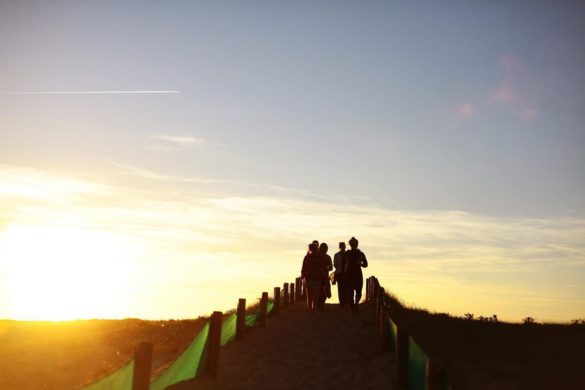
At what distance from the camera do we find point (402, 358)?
1214 centimetres

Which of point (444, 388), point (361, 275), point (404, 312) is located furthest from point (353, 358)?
point (404, 312)

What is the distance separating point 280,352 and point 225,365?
2.13m

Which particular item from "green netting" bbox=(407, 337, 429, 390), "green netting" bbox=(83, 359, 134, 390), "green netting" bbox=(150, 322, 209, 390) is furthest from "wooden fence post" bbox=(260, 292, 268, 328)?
"green netting" bbox=(83, 359, 134, 390)

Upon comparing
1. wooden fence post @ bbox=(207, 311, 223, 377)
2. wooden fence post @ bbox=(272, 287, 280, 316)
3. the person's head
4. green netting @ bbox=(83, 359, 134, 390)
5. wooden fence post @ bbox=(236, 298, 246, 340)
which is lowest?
green netting @ bbox=(83, 359, 134, 390)

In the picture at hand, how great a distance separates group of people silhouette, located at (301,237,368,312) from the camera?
2009cm

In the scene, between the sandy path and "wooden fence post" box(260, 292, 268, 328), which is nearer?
the sandy path

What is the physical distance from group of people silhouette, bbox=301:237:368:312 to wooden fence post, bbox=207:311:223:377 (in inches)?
307

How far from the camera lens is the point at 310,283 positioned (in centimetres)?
2128

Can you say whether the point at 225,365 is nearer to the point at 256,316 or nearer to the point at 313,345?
the point at 313,345

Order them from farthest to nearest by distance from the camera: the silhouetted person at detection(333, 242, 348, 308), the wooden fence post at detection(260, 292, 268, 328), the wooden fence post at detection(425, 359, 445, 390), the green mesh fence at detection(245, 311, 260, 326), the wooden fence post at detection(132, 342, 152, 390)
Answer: the silhouetted person at detection(333, 242, 348, 308), the wooden fence post at detection(260, 292, 268, 328), the green mesh fence at detection(245, 311, 260, 326), the wooden fence post at detection(132, 342, 152, 390), the wooden fence post at detection(425, 359, 445, 390)

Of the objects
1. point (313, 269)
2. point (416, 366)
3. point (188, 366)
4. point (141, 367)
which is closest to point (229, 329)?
point (313, 269)

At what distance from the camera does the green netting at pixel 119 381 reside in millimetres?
8742

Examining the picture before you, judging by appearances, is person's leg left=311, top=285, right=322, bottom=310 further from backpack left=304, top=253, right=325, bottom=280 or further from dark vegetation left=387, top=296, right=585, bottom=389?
dark vegetation left=387, top=296, right=585, bottom=389

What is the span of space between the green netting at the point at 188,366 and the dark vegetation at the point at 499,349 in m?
6.45
